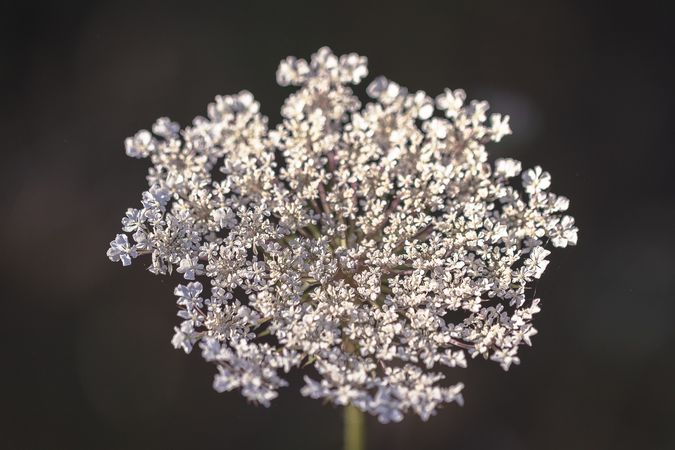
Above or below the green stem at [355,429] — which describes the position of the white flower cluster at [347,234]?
above

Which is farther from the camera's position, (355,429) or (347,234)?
(347,234)

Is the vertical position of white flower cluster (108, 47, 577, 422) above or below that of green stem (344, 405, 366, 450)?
above

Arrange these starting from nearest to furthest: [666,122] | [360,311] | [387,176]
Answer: [360,311], [387,176], [666,122]

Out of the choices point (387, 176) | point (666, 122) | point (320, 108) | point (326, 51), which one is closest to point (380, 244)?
point (387, 176)

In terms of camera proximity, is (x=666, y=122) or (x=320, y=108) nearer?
(x=320, y=108)

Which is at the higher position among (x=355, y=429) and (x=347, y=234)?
(x=347, y=234)

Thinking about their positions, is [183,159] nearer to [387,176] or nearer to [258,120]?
[258,120]

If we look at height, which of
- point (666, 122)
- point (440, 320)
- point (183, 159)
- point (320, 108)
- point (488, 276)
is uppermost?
point (666, 122)

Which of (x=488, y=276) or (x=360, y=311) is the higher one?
(x=488, y=276)
